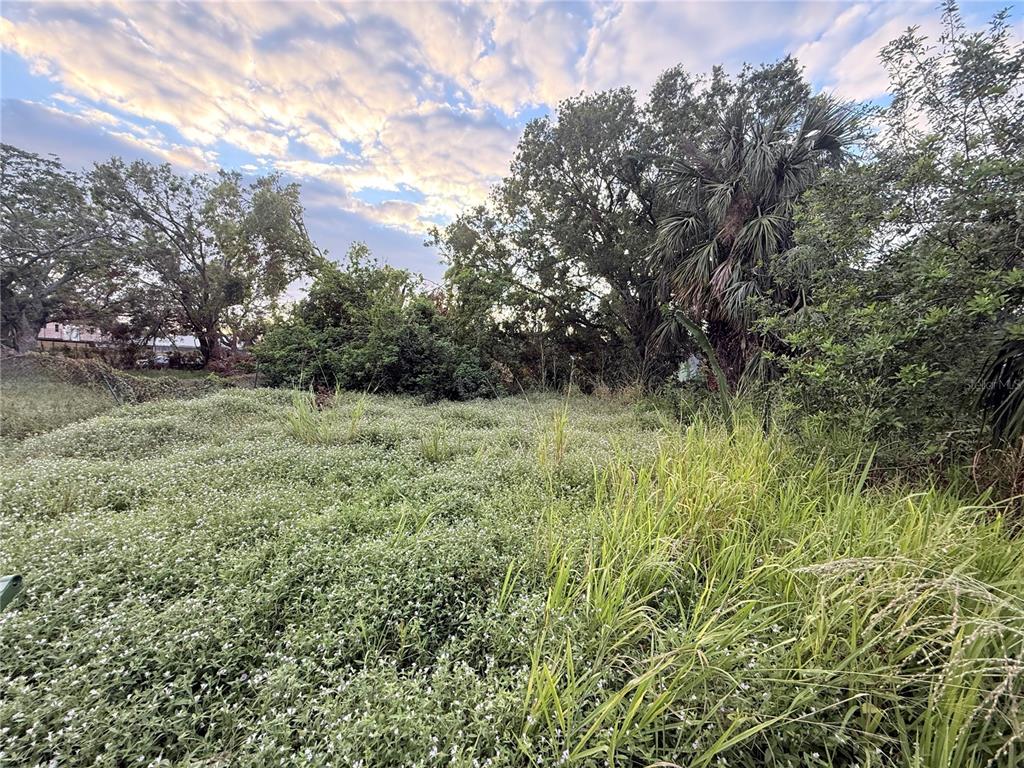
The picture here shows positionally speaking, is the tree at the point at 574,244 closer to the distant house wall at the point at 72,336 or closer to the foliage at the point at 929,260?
the foliage at the point at 929,260

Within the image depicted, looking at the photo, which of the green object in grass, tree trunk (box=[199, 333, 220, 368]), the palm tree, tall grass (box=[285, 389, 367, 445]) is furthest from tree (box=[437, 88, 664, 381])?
tree trunk (box=[199, 333, 220, 368])

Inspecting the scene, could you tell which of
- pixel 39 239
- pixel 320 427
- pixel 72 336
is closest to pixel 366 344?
pixel 320 427

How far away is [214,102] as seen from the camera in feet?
15.9

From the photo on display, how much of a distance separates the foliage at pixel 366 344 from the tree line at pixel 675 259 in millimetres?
54

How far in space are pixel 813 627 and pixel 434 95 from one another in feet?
26.7

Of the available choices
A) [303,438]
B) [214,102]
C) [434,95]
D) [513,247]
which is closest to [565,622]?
[303,438]

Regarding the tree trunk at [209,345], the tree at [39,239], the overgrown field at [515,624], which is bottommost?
the overgrown field at [515,624]

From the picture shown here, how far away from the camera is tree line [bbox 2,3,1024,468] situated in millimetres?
2240

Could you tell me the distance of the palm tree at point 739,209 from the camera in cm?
525

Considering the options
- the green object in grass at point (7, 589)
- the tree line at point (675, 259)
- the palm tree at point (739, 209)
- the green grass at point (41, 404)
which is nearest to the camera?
the green object in grass at point (7, 589)

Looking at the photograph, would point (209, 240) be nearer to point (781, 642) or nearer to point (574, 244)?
point (574, 244)

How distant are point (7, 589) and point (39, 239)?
10.5 meters

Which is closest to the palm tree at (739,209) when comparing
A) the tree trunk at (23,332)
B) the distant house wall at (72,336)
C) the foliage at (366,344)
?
the foliage at (366,344)

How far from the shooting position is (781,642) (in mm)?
1116
